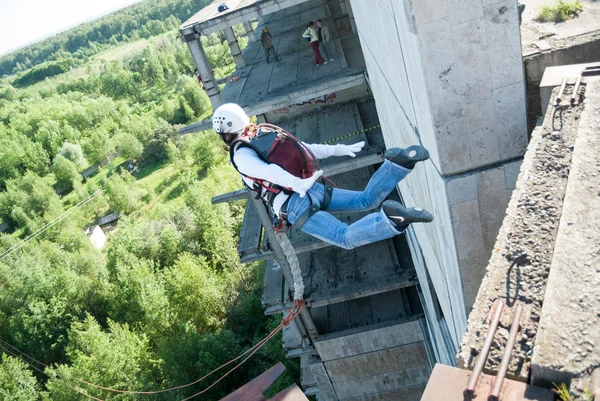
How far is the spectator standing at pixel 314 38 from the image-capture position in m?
10.5

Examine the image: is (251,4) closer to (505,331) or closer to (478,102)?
(478,102)

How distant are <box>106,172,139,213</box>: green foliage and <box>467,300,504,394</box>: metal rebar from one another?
129 ft

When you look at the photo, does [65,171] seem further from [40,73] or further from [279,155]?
[40,73]

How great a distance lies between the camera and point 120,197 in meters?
38.4

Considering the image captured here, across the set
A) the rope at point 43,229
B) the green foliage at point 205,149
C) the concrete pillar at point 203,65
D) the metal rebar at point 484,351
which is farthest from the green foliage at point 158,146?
the metal rebar at point 484,351

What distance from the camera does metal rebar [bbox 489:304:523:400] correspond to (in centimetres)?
189

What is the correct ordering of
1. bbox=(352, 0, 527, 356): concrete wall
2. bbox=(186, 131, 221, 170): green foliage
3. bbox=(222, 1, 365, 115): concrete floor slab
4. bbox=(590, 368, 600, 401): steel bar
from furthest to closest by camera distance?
bbox=(186, 131, 221, 170): green foliage < bbox=(222, 1, 365, 115): concrete floor slab < bbox=(352, 0, 527, 356): concrete wall < bbox=(590, 368, 600, 401): steel bar

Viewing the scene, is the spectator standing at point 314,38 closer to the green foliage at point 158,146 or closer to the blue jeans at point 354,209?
the blue jeans at point 354,209

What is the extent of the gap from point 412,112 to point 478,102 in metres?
0.86

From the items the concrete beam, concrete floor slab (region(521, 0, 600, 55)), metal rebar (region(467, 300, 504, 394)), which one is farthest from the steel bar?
the concrete beam

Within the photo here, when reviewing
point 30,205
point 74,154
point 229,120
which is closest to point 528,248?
point 229,120

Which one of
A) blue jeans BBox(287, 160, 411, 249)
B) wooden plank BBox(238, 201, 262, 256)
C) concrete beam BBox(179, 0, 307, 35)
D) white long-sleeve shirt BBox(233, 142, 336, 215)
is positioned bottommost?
wooden plank BBox(238, 201, 262, 256)

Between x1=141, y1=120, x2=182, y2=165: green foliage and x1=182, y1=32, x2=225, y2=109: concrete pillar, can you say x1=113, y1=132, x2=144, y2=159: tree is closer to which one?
x1=141, y1=120, x2=182, y2=165: green foliage

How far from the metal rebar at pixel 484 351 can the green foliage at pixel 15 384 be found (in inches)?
884
